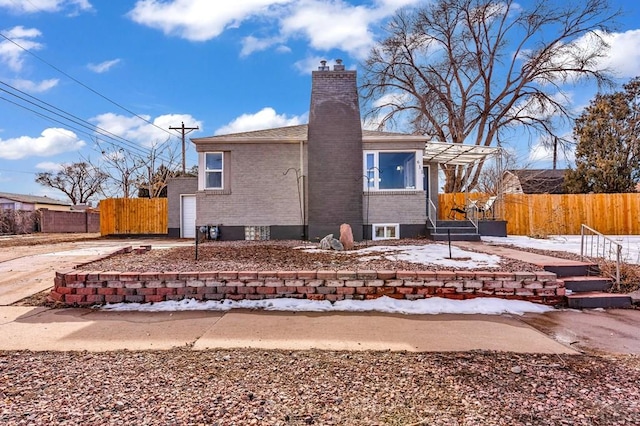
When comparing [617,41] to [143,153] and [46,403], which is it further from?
[143,153]

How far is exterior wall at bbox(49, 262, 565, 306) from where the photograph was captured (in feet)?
14.9

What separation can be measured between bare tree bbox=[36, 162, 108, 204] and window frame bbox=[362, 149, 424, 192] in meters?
35.4

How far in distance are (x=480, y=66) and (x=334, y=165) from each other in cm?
1479

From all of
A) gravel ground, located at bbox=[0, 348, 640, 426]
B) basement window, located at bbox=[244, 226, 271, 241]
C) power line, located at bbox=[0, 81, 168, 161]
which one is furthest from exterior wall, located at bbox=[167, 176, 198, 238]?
gravel ground, located at bbox=[0, 348, 640, 426]

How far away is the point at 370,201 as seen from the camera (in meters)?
11.0

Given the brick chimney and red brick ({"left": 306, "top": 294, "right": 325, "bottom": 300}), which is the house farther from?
red brick ({"left": 306, "top": 294, "right": 325, "bottom": 300})

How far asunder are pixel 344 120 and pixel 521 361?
825cm

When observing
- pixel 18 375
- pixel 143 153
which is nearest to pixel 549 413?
pixel 18 375

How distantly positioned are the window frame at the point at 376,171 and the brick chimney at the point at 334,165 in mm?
1020

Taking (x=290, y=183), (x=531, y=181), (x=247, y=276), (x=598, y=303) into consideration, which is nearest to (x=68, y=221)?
(x=290, y=183)

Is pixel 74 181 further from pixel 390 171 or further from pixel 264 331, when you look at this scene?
pixel 264 331

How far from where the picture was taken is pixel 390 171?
11234mm

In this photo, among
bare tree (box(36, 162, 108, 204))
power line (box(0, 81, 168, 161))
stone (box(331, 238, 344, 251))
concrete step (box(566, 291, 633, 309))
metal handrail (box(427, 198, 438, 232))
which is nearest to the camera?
concrete step (box(566, 291, 633, 309))

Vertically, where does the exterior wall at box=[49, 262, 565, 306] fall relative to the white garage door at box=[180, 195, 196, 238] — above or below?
below
